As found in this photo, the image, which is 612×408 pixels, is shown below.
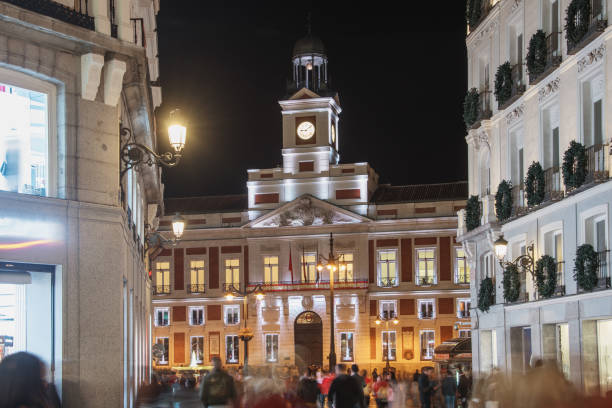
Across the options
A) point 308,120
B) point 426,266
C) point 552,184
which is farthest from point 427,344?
point 552,184

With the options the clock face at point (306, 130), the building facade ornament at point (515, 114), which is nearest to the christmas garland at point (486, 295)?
the building facade ornament at point (515, 114)

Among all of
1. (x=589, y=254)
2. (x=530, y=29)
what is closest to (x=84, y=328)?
(x=589, y=254)

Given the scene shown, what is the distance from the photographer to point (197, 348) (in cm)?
7219

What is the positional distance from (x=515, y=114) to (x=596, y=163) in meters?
7.20

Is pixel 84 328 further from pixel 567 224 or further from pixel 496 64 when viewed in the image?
pixel 496 64

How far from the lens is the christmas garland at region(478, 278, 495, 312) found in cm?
3142

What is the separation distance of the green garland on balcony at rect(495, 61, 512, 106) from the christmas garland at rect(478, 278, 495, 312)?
19.1 feet

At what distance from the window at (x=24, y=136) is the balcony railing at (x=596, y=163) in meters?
12.7

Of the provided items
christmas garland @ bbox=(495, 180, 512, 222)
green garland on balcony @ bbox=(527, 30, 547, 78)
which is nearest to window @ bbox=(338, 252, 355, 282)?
christmas garland @ bbox=(495, 180, 512, 222)

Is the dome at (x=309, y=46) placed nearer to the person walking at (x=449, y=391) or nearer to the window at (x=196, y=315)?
the window at (x=196, y=315)

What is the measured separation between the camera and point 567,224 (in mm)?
24344

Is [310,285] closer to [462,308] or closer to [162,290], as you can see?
[462,308]

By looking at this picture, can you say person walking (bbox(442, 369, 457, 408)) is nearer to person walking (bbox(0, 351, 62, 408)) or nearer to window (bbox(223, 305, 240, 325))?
person walking (bbox(0, 351, 62, 408))

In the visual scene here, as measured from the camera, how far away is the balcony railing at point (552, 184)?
25.3 m
